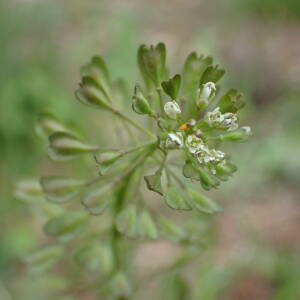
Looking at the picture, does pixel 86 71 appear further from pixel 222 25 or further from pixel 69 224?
pixel 222 25

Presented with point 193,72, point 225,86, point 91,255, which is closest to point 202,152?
point 193,72

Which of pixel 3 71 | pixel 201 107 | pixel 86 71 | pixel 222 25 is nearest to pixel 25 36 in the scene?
pixel 3 71

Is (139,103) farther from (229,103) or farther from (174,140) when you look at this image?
(229,103)

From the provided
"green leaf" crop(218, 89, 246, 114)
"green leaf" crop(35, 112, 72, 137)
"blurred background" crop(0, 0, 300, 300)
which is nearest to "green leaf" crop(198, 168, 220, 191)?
"green leaf" crop(218, 89, 246, 114)

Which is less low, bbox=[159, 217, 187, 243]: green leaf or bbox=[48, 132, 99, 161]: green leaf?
bbox=[48, 132, 99, 161]: green leaf

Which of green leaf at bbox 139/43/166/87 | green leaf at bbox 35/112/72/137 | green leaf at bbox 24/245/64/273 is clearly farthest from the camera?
green leaf at bbox 24/245/64/273

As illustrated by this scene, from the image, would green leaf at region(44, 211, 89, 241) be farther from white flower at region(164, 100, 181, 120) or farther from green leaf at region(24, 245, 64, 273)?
white flower at region(164, 100, 181, 120)

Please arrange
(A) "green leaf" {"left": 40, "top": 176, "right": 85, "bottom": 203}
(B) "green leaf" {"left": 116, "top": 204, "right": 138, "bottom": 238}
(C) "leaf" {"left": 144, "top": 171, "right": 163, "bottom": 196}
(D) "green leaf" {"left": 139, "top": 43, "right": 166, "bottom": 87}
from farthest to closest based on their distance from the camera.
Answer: (A) "green leaf" {"left": 40, "top": 176, "right": 85, "bottom": 203} → (B) "green leaf" {"left": 116, "top": 204, "right": 138, "bottom": 238} → (D) "green leaf" {"left": 139, "top": 43, "right": 166, "bottom": 87} → (C) "leaf" {"left": 144, "top": 171, "right": 163, "bottom": 196}
